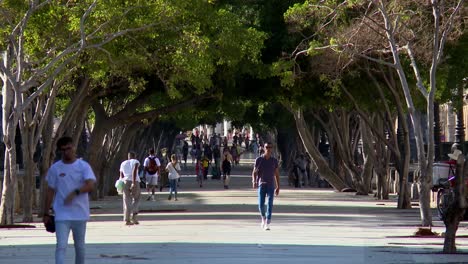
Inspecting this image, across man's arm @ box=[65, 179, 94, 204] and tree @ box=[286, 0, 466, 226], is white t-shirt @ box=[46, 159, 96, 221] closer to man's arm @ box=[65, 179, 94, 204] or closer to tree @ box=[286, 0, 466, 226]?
man's arm @ box=[65, 179, 94, 204]

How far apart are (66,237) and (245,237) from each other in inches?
390

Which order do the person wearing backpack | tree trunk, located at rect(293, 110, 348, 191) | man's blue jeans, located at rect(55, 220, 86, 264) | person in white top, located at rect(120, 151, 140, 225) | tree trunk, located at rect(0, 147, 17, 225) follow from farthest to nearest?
1. tree trunk, located at rect(293, 110, 348, 191)
2. the person wearing backpack
3. person in white top, located at rect(120, 151, 140, 225)
4. tree trunk, located at rect(0, 147, 17, 225)
5. man's blue jeans, located at rect(55, 220, 86, 264)

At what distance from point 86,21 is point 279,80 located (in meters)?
10.4

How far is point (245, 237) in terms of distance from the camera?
79.0 feet

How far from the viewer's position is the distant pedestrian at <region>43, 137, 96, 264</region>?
1444 cm

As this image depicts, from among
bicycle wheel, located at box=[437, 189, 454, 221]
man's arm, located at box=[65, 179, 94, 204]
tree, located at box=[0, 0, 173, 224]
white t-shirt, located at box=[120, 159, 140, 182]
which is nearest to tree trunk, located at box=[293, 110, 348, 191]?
bicycle wheel, located at box=[437, 189, 454, 221]

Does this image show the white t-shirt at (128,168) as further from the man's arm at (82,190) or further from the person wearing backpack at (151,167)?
the man's arm at (82,190)

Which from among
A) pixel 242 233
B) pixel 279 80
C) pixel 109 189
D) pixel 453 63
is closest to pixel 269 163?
pixel 242 233

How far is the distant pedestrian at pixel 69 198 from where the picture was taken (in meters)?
14.4

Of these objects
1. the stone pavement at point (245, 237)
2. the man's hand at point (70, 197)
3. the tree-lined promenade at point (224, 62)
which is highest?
the tree-lined promenade at point (224, 62)

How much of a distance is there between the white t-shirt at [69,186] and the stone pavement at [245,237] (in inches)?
156

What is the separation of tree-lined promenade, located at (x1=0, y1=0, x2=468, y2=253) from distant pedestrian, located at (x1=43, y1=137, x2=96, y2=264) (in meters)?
6.97

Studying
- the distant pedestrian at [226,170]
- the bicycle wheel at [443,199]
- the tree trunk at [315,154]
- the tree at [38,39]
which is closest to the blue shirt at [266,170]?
the bicycle wheel at [443,199]

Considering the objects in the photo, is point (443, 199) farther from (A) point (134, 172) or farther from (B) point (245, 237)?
(B) point (245, 237)
